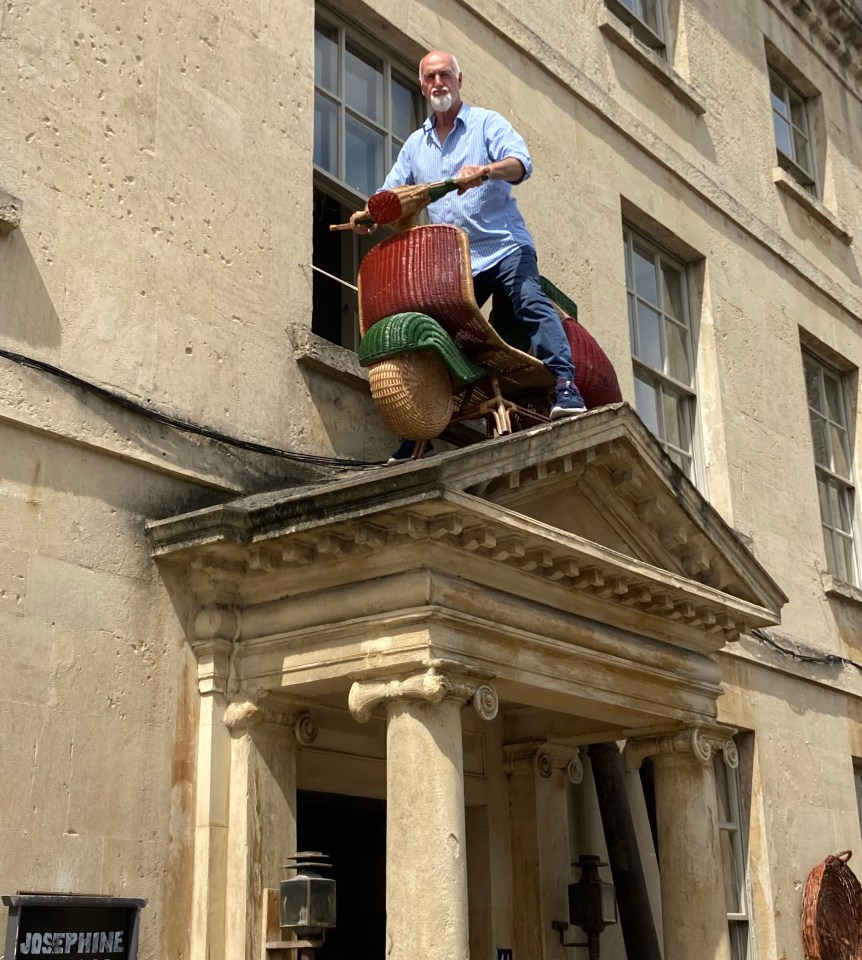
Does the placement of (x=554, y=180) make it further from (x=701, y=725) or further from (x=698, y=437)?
(x=701, y=725)

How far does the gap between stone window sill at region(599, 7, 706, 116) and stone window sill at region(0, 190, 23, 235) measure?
6165 millimetres

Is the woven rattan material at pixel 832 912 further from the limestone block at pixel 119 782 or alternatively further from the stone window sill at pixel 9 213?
the stone window sill at pixel 9 213

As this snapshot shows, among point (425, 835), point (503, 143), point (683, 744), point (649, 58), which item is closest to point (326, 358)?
point (503, 143)

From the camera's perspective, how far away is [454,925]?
18.6 ft

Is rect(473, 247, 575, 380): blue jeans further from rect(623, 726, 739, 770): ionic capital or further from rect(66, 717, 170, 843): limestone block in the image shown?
rect(66, 717, 170, 843): limestone block

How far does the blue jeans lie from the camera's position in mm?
7262

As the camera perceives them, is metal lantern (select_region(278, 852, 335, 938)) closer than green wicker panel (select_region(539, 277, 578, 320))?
Yes

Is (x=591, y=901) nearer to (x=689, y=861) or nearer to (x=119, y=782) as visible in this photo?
(x=689, y=861)

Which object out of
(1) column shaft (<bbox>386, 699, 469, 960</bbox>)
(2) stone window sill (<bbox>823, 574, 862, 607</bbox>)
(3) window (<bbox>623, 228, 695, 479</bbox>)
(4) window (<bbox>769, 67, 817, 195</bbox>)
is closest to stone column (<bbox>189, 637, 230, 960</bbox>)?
(1) column shaft (<bbox>386, 699, 469, 960</bbox>)

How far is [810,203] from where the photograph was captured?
13320 mm

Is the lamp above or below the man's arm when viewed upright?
below

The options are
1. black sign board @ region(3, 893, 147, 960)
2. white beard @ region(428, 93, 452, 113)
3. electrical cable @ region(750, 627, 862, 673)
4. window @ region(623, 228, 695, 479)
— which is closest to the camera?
black sign board @ region(3, 893, 147, 960)

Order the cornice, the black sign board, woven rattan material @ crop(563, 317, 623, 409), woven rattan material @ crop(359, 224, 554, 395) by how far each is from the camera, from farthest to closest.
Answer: the cornice
woven rattan material @ crop(563, 317, 623, 409)
woven rattan material @ crop(359, 224, 554, 395)
the black sign board

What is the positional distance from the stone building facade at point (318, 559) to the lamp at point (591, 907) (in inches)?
4.6
